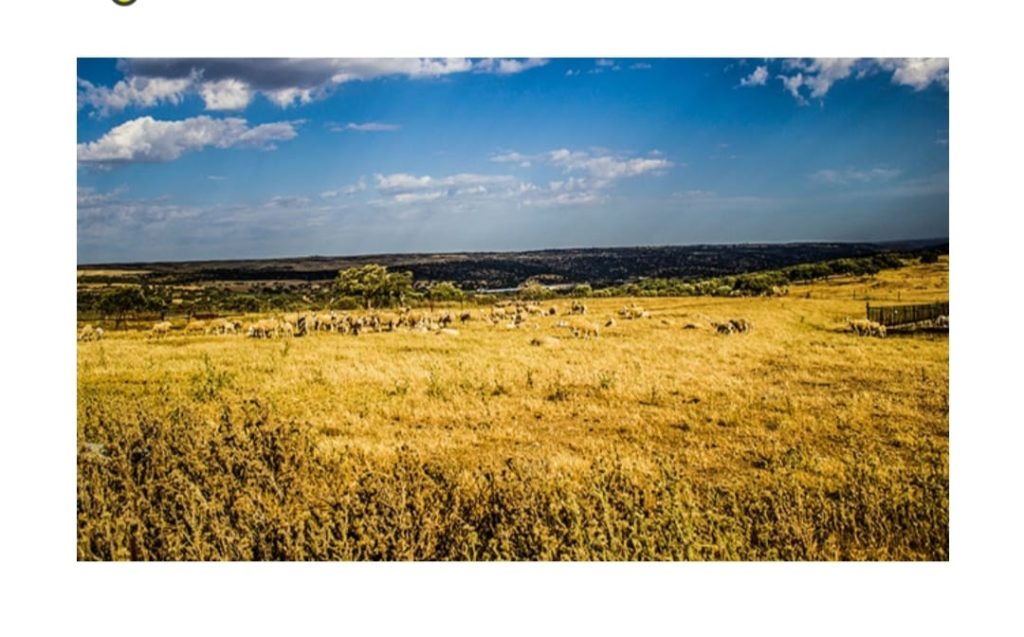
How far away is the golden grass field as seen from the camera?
5.71 m

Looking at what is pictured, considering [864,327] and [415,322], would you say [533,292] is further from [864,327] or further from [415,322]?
[864,327]

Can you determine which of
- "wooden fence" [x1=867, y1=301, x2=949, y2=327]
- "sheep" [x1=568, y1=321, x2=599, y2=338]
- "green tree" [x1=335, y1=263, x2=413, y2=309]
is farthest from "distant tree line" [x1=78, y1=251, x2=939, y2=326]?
"wooden fence" [x1=867, y1=301, x2=949, y2=327]

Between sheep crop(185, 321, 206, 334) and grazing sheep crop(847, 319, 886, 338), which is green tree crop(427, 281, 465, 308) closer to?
sheep crop(185, 321, 206, 334)

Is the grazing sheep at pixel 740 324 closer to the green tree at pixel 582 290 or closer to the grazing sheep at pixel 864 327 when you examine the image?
the grazing sheep at pixel 864 327

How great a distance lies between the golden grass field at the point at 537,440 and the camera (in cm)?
571

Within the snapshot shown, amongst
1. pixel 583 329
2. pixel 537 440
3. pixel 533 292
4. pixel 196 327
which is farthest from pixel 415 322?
pixel 196 327

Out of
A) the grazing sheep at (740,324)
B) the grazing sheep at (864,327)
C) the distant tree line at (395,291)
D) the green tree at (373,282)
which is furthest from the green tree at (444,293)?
the grazing sheep at (864,327)

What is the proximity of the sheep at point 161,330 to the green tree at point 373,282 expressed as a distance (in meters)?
1.75

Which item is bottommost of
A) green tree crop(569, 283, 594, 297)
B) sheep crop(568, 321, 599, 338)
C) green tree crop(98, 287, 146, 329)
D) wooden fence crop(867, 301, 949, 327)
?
sheep crop(568, 321, 599, 338)

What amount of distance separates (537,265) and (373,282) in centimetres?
171

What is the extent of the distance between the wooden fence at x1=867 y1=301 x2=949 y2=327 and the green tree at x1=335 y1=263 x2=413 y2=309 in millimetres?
4750

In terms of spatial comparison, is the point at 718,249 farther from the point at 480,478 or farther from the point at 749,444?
the point at 480,478

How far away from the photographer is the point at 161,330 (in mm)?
7418

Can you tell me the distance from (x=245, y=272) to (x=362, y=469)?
269 cm
